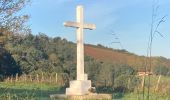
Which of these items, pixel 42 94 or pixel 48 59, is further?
pixel 48 59

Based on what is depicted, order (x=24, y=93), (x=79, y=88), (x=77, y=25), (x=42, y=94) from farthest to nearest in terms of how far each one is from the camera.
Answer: (x=77, y=25)
(x=42, y=94)
(x=79, y=88)
(x=24, y=93)

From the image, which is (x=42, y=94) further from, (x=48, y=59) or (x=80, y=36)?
(x=48, y=59)

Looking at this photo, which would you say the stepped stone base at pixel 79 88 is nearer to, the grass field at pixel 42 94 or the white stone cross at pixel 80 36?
the white stone cross at pixel 80 36

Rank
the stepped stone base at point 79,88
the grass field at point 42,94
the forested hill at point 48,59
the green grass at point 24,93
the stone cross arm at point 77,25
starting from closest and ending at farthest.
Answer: the grass field at point 42,94 → the green grass at point 24,93 → the stepped stone base at point 79,88 → the stone cross arm at point 77,25 → the forested hill at point 48,59

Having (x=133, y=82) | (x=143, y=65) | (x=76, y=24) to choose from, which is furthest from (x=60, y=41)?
(x=143, y=65)

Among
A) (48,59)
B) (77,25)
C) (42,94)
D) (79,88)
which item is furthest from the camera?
(48,59)

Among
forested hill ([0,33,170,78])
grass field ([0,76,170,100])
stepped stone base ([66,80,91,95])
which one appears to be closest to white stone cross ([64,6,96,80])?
stepped stone base ([66,80,91,95])

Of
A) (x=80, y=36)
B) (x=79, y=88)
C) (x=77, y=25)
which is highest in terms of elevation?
(x=77, y=25)

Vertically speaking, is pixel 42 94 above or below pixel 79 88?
below

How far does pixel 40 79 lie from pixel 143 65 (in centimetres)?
3664

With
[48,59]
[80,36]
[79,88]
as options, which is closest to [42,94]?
[79,88]

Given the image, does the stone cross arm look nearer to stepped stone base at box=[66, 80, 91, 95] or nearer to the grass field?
stepped stone base at box=[66, 80, 91, 95]

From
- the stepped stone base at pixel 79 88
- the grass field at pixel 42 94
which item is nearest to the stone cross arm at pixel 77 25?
the stepped stone base at pixel 79 88

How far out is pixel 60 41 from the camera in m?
63.4
